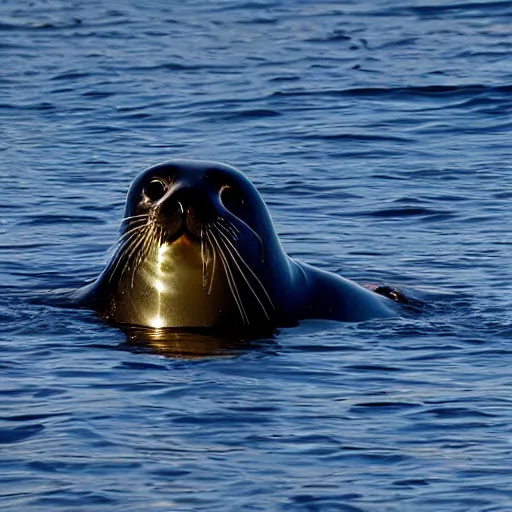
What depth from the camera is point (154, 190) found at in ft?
34.8

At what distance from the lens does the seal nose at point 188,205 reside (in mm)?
10242

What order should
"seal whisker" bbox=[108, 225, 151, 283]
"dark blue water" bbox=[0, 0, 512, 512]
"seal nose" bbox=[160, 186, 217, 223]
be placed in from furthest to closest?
"seal whisker" bbox=[108, 225, 151, 283], "seal nose" bbox=[160, 186, 217, 223], "dark blue water" bbox=[0, 0, 512, 512]

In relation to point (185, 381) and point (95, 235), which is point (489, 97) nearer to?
point (95, 235)

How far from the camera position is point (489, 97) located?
1945 centimetres

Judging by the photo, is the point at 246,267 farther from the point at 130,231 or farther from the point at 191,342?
the point at 130,231

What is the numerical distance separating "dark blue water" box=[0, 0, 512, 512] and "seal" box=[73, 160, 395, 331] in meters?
0.28

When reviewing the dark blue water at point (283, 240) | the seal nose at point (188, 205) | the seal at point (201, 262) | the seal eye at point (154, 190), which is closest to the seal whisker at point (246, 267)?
the seal at point (201, 262)

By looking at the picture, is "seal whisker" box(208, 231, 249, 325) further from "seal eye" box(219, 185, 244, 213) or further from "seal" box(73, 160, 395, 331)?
"seal eye" box(219, 185, 244, 213)

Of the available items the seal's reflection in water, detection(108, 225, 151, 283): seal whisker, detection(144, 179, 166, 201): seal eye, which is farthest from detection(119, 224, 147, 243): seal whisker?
the seal's reflection in water

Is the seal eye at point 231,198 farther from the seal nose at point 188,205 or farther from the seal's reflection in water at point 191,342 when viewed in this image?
the seal's reflection in water at point 191,342

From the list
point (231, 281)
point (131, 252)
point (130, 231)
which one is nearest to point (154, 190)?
point (130, 231)

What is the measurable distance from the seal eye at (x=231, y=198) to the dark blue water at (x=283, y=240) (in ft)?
2.53

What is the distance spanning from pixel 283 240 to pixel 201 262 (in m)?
3.24

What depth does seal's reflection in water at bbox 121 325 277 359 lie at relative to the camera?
10.3 meters
